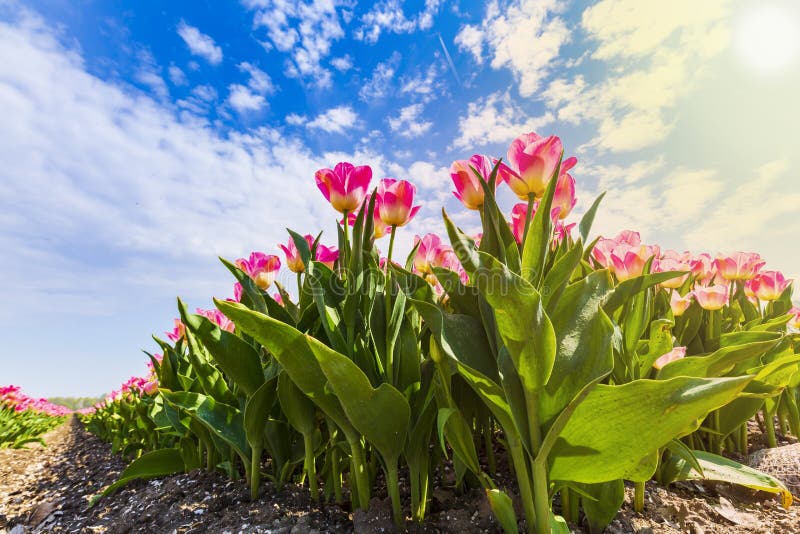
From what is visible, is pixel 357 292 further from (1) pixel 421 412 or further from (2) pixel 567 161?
(2) pixel 567 161

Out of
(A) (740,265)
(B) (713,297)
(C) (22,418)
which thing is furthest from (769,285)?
(C) (22,418)

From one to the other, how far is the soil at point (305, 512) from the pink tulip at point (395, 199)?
105 cm

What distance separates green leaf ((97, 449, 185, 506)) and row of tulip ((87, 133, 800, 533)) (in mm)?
11

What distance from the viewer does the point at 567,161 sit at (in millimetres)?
1347

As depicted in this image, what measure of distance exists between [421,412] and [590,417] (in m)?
0.54

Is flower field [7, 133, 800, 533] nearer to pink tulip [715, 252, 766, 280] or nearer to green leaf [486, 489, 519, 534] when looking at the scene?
green leaf [486, 489, 519, 534]

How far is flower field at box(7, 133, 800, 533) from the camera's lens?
3.64 ft

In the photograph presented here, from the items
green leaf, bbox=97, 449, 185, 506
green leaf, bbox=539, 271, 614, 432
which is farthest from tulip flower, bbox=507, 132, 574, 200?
green leaf, bbox=97, 449, 185, 506

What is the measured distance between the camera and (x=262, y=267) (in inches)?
79.6

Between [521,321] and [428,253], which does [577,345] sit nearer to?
[521,321]

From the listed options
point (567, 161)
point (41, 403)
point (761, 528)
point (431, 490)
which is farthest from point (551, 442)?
point (41, 403)

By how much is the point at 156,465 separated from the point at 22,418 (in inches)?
224

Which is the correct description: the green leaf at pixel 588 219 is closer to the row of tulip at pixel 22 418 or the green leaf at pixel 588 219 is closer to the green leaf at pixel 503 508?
the green leaf at pixel 503 508

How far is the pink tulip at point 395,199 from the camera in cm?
167
